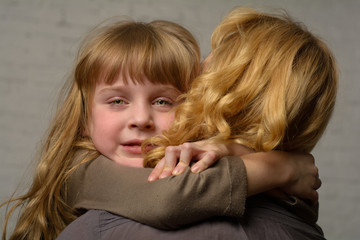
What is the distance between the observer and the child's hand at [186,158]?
906mm

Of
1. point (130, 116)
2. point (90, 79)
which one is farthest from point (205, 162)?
point (90, 79)

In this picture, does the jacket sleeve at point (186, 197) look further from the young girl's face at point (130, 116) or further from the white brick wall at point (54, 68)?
the white brick wall at point (54, 68)

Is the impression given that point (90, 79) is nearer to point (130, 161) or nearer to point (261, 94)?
point (130, 161)

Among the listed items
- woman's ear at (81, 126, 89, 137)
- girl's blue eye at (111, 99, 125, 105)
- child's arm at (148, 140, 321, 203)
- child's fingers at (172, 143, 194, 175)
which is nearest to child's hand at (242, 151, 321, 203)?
child's arm at (148, 140, 321, 203)

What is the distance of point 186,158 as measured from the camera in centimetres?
92

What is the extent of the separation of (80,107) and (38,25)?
6.26 ft

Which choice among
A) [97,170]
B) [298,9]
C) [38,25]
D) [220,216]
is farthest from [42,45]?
[220,216]

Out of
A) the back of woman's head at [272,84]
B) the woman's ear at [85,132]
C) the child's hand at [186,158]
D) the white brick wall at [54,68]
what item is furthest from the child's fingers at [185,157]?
the white brick wall at [54,68]

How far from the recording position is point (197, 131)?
109 cm

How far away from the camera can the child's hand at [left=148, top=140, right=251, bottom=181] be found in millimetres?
906

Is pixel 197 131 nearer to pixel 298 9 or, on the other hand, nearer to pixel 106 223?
pixel 106 223

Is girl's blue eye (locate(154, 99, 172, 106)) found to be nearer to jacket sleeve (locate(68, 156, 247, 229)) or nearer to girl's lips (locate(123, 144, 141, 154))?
girl's lips (locate(123, 144, 141, 154))

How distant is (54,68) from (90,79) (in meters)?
1.87

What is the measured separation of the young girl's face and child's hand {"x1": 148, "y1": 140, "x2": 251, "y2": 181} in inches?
9.3
